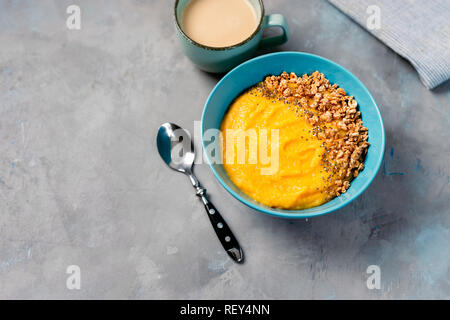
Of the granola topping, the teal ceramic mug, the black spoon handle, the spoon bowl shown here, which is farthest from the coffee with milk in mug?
the black spoon handle

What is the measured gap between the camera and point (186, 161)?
142 centimetres

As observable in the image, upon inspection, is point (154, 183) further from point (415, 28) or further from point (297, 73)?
point (415, 28)

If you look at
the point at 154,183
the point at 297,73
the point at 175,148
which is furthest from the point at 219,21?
the point at 154,183

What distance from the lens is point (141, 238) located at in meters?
1.40

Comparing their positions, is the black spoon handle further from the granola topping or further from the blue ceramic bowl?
the granola topping

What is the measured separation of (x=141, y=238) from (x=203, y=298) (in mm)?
285

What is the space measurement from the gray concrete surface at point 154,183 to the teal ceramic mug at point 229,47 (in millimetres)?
136

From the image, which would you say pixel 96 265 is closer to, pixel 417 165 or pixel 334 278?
pixel 334 278

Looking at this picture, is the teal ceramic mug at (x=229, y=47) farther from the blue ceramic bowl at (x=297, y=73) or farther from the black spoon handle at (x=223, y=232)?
the black spoon handle at (x=223, y=232)

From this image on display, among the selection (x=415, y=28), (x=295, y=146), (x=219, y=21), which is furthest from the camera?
(x=415, y=28)

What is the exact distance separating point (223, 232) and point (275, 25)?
0.69m

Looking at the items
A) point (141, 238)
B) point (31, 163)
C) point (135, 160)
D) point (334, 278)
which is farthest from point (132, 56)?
point (334, 278)

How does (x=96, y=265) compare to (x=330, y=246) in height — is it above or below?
below

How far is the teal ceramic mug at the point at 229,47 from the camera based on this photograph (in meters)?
1.28
